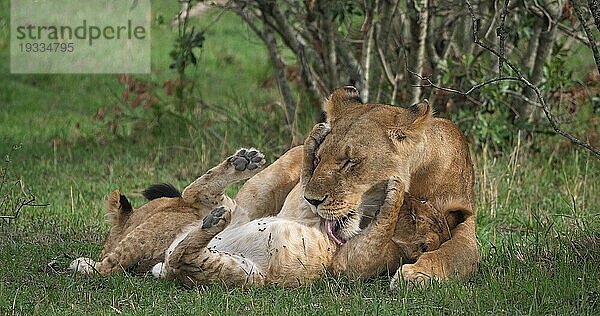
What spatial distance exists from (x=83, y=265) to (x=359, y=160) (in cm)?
142

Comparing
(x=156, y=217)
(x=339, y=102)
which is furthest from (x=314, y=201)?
(x=156, y=217)

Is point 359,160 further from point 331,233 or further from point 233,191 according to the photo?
point 233,191

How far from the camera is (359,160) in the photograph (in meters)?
5.30

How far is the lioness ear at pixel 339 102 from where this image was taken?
5.78 metres

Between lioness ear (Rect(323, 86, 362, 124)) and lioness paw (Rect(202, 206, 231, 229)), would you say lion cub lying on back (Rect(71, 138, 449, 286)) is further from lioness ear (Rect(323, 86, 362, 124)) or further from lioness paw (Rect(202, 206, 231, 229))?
lioness ear (Rect(323, 86, 362, 124))

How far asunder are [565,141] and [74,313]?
5.86 m

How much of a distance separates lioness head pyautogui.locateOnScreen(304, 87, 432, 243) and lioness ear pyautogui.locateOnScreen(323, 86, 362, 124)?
24 centimetres

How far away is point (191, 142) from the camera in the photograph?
9.62 metres

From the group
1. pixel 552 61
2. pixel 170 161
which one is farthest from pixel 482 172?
pixel 170 161

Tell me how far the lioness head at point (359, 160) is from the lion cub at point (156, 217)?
26.2 inches

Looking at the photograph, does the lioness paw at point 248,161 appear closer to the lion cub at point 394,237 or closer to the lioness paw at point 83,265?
the lion cub at point 394,237

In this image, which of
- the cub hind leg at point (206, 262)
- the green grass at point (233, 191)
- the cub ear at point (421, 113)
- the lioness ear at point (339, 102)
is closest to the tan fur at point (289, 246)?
the cub hind leg at point (206, 262)

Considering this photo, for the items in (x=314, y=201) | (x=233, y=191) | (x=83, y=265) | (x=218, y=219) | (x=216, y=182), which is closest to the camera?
(x=218, y=219)

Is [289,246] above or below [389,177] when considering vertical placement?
below
